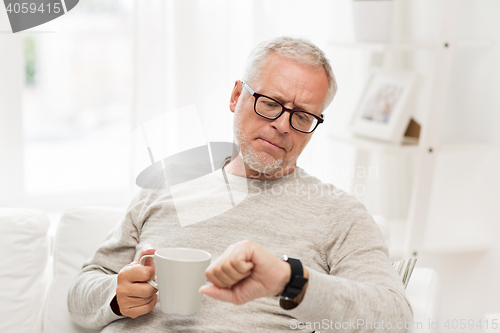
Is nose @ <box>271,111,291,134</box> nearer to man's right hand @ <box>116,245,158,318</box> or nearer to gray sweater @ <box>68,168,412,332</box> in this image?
gray sweater @ <box>68,168,412,332</box>

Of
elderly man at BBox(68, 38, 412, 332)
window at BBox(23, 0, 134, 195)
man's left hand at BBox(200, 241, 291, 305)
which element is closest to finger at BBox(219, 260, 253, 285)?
man's left hand at BBox(200, 241, 291, 305)

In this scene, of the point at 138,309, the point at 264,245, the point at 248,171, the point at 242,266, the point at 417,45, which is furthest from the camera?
the point at 417,45

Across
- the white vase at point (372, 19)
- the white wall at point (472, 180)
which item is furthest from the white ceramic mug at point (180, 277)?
the white wall at point (472, 180)

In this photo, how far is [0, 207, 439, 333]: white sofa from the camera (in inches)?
51.4

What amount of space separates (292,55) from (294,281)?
24.9 inches

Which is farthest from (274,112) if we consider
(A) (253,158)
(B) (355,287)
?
(B) (355,287)

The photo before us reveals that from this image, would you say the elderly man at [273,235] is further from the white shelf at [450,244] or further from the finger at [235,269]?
the white shelf at [450,244]

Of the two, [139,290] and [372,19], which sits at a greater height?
[372,19]

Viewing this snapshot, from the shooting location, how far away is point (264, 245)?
1154 millimetres

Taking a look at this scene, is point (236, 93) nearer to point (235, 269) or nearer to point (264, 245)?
point (264, 245)

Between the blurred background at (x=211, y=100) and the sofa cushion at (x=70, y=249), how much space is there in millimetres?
414

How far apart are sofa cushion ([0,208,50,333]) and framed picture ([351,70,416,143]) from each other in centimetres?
129

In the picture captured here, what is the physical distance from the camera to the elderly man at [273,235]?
951 mm

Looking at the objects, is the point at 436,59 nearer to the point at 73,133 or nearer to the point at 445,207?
the point at 445,207
